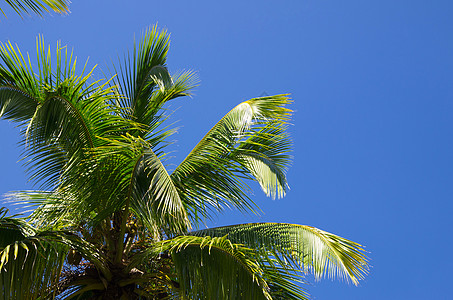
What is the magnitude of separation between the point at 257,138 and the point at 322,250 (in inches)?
97.9

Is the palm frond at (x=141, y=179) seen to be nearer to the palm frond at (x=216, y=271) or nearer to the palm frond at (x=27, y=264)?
the palm frond at (x=216, y=271)

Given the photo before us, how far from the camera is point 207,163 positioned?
7.46 metres

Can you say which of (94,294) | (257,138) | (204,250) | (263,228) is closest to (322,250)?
(263,228)

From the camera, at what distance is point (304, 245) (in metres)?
6.68

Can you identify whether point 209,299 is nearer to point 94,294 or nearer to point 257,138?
point 94,294

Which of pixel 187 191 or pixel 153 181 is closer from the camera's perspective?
pixel 153 181

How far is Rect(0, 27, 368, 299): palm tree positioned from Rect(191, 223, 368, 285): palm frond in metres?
0.01

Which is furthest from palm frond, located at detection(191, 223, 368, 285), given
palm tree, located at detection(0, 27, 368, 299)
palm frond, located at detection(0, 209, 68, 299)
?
palm frond, located at detection(0, 209, 68, 299)

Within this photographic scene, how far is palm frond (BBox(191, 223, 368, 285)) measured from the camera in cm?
635

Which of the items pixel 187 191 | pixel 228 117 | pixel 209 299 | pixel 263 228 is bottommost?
pixel 209 299

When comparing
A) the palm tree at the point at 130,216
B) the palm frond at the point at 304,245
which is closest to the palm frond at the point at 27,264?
the palm tree at the point at 130,216

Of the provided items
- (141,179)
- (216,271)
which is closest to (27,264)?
(141,179)

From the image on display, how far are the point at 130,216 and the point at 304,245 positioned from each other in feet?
8.36

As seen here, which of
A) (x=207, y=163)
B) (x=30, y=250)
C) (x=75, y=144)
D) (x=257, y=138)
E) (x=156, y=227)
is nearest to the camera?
(x=30, y=250)
